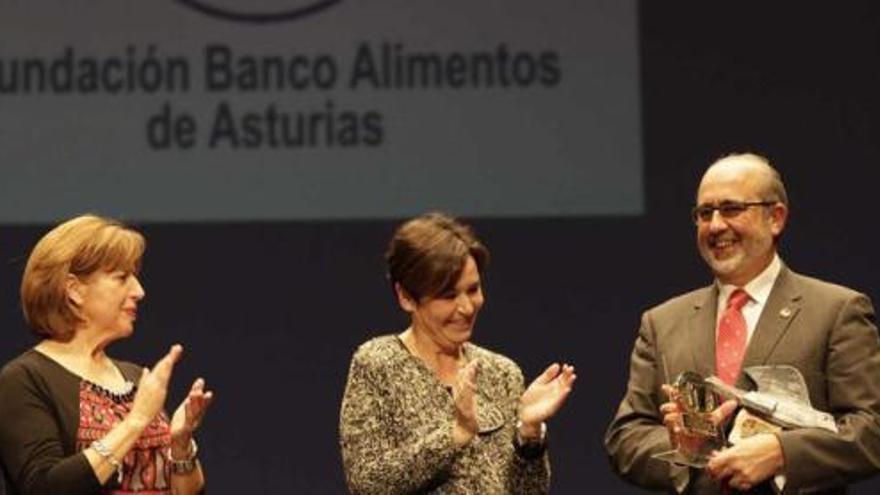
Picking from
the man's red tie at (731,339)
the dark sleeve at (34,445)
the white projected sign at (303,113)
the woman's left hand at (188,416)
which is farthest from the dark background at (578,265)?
the dark sleeve at (34,445)

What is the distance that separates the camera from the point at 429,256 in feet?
11.7

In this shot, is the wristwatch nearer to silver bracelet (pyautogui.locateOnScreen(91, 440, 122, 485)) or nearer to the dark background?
silver bracelet (pyautogui.locateOnScreen(91, 440, 122, 485))

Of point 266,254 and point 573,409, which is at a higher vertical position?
point 266,254

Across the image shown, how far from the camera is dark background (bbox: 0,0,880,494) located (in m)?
5.45

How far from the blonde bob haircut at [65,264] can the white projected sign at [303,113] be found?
1.88 metres

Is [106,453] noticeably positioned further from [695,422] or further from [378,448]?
[695,422]

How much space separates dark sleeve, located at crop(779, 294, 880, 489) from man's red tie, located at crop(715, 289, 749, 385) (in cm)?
18

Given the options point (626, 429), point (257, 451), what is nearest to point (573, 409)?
point (257, 451)

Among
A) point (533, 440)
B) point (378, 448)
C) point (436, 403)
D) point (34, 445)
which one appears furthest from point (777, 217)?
point (34, 445)

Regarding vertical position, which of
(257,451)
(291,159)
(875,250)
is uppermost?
(291,159)

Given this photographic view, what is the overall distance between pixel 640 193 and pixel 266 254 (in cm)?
118

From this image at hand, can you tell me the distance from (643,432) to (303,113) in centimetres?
213

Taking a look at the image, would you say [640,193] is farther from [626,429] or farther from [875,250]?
[626,429]

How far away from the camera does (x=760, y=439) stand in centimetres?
341
